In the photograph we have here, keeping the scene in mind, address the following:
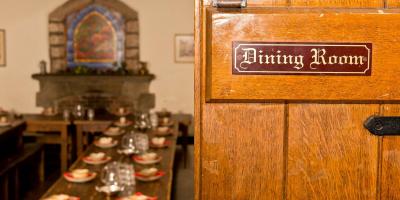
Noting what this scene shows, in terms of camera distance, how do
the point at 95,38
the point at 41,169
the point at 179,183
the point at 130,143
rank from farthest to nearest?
the point at 95,38
the point at 41,169
the point at 179,183
the point at 130,143

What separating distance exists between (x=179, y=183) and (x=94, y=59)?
12.9ft

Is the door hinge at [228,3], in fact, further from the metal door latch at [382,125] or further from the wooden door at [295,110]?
the metal door latch at [382,125]

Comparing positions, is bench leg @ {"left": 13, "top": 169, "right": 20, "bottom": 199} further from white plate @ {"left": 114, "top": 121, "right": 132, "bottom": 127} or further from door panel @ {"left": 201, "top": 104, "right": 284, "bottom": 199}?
door panel @ {"left": 201, "top": 104, "right": 284, "bottom": 199}

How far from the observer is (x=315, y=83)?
3.90 feet

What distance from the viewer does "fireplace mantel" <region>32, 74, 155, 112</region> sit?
32.9 feet

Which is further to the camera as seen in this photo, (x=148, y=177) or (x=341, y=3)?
(x=148, y=177)

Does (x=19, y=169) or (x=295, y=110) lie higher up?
(x=295, y=110)

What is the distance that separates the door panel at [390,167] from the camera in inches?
48.4

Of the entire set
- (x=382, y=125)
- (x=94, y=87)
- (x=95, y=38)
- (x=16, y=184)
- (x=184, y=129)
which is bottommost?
(x=16, y=184)

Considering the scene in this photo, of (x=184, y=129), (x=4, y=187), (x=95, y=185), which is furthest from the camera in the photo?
(x=184, y=129)

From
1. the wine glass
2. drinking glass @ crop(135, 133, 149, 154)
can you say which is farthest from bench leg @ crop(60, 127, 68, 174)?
drinking glass @ crop(135, 133, 149, 154)

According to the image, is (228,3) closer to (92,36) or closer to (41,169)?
(41,169)

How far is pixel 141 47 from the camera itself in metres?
10.1

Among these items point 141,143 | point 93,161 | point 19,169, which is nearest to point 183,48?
point 19,169
